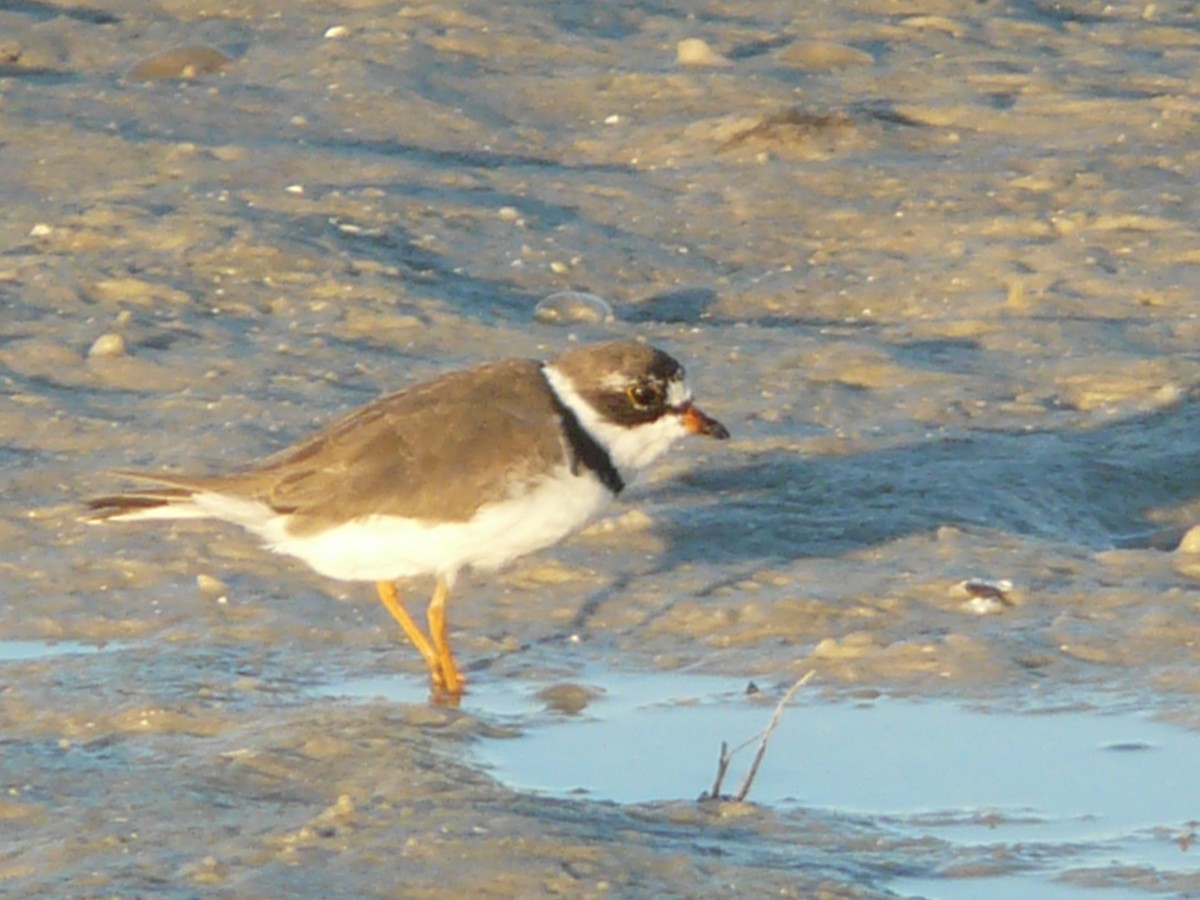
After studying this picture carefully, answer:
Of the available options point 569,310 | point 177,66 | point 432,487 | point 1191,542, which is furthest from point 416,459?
point 177,66

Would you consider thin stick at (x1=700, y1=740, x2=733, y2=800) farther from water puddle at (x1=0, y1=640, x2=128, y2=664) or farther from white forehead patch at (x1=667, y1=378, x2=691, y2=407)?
water puddle at (x1=0, y1=640, x2=128, y2=664)

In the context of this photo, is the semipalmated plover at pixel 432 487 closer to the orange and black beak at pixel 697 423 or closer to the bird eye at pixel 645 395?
the bird eye at pixel 645 395

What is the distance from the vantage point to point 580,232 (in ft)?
29.9

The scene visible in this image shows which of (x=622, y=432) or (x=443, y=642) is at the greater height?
(x=622, y=432)

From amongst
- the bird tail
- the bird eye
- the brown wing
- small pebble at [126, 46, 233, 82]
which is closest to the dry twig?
the brown wing

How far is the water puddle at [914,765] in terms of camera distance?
181 inches

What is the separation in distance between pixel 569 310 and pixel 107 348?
162cm

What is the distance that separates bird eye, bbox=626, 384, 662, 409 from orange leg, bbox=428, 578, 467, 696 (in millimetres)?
721

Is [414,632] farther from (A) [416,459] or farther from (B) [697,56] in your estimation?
(B) [697,56]

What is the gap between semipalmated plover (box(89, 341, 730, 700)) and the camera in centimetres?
561

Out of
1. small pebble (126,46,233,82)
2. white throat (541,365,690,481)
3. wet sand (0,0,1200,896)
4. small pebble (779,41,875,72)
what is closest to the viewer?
wet sand (0,0,1200,896)

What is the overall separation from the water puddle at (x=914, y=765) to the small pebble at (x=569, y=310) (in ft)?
8.62

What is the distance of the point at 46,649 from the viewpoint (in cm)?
587

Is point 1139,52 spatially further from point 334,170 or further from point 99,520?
point 99,520
